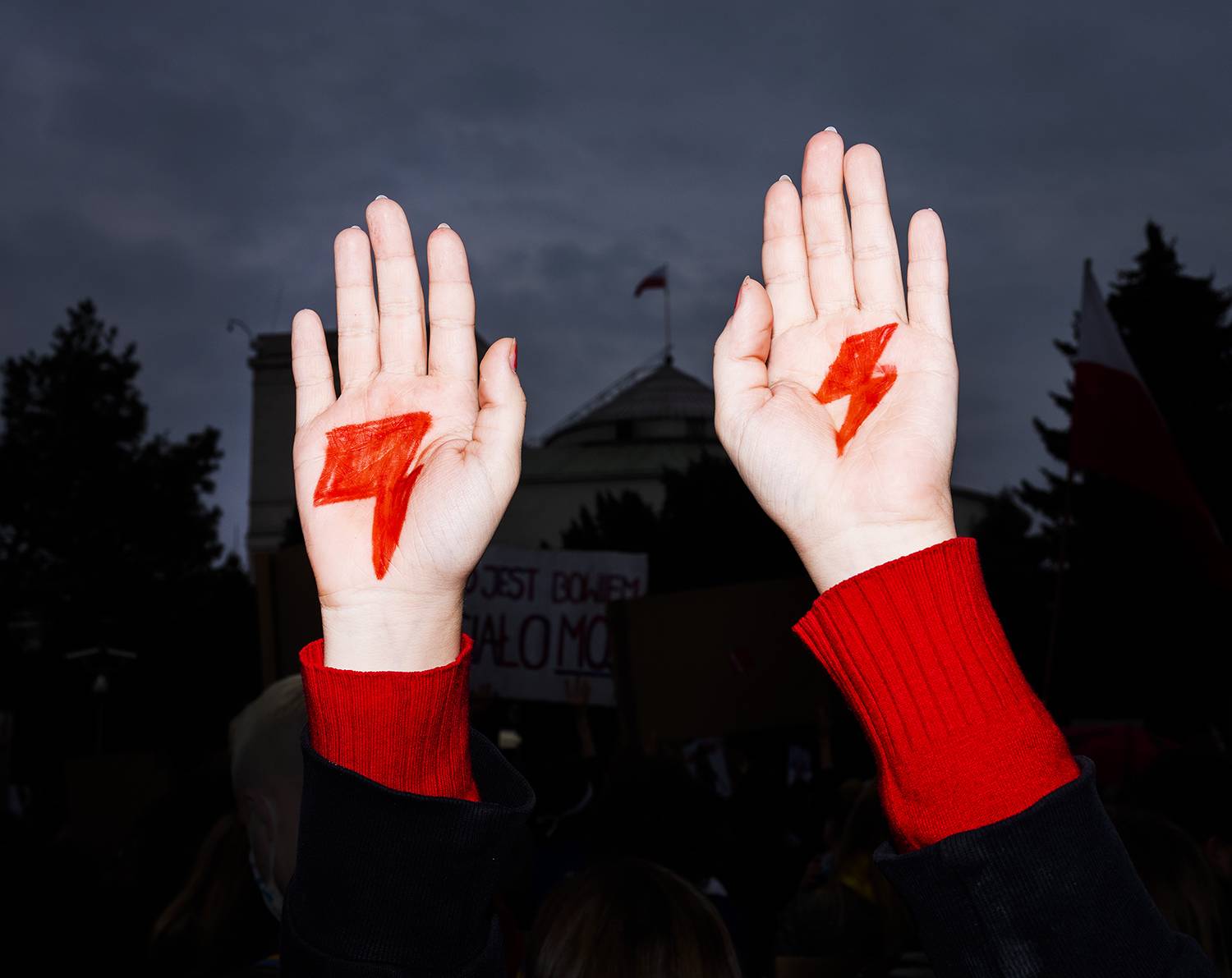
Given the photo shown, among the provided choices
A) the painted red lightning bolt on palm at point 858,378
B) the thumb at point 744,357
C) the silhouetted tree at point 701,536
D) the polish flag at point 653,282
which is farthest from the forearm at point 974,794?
the polish flag at point 653,282

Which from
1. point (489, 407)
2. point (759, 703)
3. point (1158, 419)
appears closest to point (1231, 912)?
point (489, 407)

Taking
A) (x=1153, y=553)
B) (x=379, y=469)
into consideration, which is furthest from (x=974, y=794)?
(x=1153, y=553)

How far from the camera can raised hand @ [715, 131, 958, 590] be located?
1546 mm

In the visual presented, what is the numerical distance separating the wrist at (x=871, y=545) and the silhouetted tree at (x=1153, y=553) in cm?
2215

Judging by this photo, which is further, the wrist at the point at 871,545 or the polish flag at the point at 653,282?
the polish flag at the point at 653,282

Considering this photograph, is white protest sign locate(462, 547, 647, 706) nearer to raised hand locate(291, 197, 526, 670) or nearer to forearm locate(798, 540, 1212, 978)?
raised hand locate(291, 197, 526, 670)

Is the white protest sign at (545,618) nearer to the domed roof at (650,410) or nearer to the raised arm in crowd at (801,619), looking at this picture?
the raised arm in crowd at (801,619)

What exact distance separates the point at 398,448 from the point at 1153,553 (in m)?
22.2

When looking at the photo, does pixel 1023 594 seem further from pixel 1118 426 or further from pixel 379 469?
pixel 379 469

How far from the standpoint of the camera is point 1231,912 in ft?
9.79

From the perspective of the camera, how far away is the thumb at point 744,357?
1722mm

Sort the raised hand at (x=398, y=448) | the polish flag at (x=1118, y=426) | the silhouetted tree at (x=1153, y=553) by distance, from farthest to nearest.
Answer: the silhouetted tree at (x=1153, y=553), the polish flag at (x=1118, y=426), the raised hand at (x=398, y=448)

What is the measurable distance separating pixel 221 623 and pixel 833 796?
82.3 feet

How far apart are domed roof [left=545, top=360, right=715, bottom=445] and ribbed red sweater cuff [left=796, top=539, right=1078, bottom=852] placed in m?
45.5
